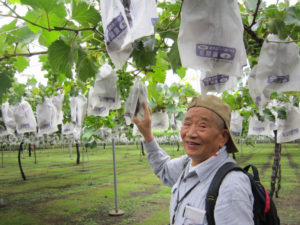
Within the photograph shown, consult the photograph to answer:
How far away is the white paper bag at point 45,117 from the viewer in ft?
12.8

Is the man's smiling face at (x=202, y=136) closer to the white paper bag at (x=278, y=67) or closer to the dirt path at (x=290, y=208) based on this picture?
the white paper bag at (x=278, y=67)

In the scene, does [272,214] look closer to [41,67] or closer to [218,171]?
[218,171]

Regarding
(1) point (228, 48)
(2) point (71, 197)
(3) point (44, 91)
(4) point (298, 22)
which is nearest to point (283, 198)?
(2) point (71, 197)

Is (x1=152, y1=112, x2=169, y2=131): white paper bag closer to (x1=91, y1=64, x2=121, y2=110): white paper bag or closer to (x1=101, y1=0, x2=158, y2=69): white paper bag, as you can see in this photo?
(x1=91, y1=64, x2=121, y2=110): white paper bag

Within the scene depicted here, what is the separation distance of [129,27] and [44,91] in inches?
134

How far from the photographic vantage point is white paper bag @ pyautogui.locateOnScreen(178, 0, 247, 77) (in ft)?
2.59

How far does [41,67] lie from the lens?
227cm

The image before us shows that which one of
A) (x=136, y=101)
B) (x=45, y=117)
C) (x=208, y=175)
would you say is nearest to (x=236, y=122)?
(x=45, y=117)

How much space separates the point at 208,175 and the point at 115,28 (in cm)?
93

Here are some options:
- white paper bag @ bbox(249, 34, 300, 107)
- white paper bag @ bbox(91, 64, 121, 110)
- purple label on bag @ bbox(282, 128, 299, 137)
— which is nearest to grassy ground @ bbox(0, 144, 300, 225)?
purple label on bag @ bbox(282, 128, 299, 137)

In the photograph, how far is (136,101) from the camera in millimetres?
1807

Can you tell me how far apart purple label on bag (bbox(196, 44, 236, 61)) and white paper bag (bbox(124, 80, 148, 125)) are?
1003mm

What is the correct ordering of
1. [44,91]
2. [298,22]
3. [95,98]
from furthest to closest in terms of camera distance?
1. [44,91]
2. [95,98]
3. [298,22]

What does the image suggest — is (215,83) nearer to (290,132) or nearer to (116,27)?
(116,27)
